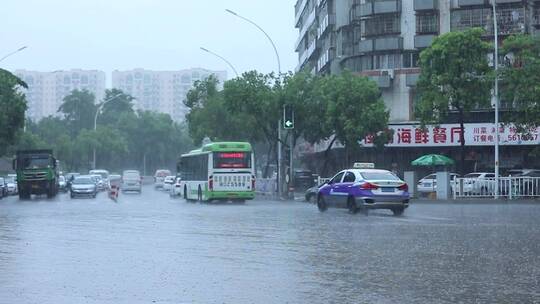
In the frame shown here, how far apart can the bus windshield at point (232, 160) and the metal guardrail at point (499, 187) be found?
33.5 feet

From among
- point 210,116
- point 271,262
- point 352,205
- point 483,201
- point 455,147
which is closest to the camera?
point 271,262

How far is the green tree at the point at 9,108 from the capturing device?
57906mm

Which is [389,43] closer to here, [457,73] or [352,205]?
[457,73]

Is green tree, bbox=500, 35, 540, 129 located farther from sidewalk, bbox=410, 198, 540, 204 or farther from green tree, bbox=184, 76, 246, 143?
green tree, bbox=184, 76, 246, 143

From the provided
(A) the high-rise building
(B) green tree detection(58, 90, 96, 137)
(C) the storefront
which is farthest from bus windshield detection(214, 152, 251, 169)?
(B) green tree detection(58, 90, 96, 137)

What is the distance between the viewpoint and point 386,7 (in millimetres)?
60625

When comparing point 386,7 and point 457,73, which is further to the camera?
Result: point 386,7

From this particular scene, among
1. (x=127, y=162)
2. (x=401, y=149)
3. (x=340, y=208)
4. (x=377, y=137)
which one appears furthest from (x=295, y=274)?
(x=127, y=162)

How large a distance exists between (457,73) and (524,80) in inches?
142

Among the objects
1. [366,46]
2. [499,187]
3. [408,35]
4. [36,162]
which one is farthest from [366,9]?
[36,162]

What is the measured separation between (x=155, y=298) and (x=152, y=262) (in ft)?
12.8

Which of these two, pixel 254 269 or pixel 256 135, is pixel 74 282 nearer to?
pixel 254 269

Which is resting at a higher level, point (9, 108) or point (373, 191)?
point (9, 108)

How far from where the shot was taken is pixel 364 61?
62.5 meters
